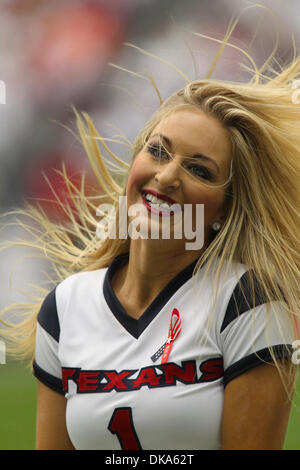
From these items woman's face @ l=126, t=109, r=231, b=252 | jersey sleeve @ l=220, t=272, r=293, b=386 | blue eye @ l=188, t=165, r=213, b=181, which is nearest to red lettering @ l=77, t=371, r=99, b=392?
jersey sleeve @ l=220, t=272, r=293, b=386

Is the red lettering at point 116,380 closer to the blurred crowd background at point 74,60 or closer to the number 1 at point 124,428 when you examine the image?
the number 1 at point 124,428

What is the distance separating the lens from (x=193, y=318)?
5.96ft

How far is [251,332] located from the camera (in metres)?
1.73

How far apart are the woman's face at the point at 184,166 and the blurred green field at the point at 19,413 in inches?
103

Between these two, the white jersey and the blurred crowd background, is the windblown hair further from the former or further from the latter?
the blurred crowd background

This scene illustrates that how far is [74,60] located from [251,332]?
562cm

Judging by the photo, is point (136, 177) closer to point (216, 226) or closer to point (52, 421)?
point (216, 226)

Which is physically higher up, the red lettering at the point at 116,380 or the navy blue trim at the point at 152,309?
the navy blue trim at the point at 152,309

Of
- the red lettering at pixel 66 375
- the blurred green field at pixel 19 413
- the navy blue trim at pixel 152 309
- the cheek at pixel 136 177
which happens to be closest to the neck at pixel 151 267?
the navy blue trim at pixel 152 309

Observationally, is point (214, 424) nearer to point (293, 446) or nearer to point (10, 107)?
point (293, 446)

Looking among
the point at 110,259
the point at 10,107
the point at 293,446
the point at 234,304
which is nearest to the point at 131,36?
the point at 10,107

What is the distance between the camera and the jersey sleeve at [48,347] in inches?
79.7

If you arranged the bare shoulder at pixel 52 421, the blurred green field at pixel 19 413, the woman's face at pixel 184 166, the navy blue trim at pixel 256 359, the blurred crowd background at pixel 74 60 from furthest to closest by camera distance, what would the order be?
the blurred crowd background at pixel 74 60, the blurred green field at pixel 19 413, the bare shoulder at pixel 52 421, the woman's face at pixel 184 166, the navy blue trim at pixel 256 359
